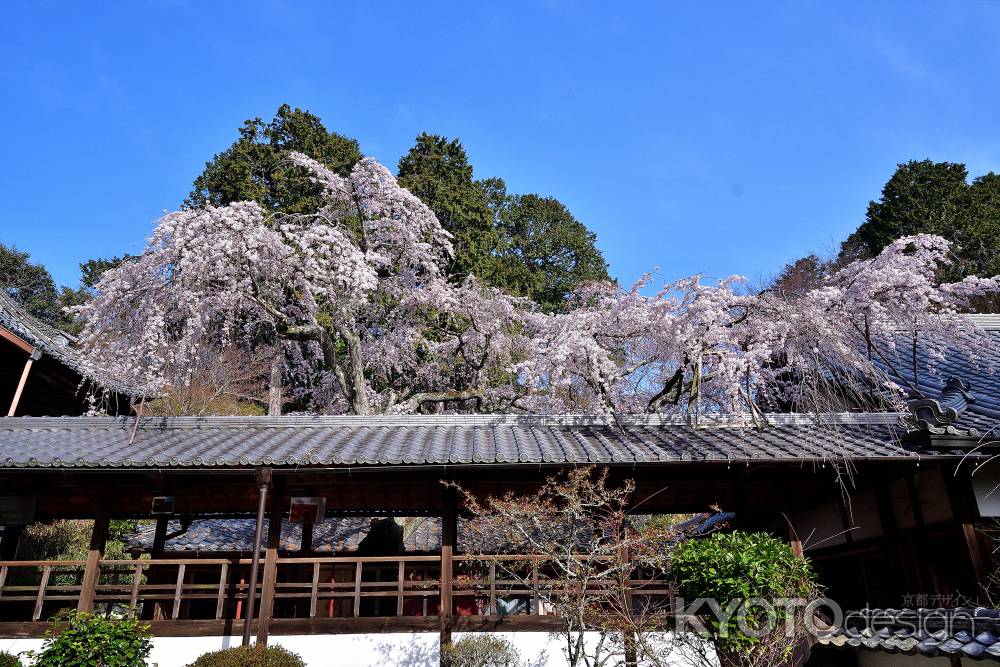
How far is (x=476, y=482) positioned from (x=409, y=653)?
2283 millimetres

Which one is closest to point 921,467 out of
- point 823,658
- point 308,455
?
point 823,658

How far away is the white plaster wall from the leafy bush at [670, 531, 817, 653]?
2143 millimetres

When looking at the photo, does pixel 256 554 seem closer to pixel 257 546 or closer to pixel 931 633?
pixel 257 546

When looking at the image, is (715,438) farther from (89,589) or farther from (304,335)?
(304,335)

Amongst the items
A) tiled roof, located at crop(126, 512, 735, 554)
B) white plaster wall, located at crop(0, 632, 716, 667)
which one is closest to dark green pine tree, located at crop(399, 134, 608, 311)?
tiled roof, located at crop(126, 512, 735, 554)

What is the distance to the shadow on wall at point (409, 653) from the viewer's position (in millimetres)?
8469

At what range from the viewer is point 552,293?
3297 cm

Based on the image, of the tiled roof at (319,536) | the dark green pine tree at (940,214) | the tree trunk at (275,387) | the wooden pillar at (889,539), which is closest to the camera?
the wooden pillar at (889,539)

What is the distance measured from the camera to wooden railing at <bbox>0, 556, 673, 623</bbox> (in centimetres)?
871

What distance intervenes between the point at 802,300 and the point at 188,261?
1183 cm

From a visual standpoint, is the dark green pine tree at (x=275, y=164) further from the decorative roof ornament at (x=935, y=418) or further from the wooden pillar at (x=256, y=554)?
the decorative roof ornament at (x=935, y=418)

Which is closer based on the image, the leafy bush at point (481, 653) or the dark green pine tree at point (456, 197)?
the leafy bush at point (481, 653)

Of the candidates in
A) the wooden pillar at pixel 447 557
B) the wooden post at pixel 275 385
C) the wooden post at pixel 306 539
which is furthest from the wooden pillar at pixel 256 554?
the wooden post at pixel 275 385

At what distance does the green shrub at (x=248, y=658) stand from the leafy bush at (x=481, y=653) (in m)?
1.81
